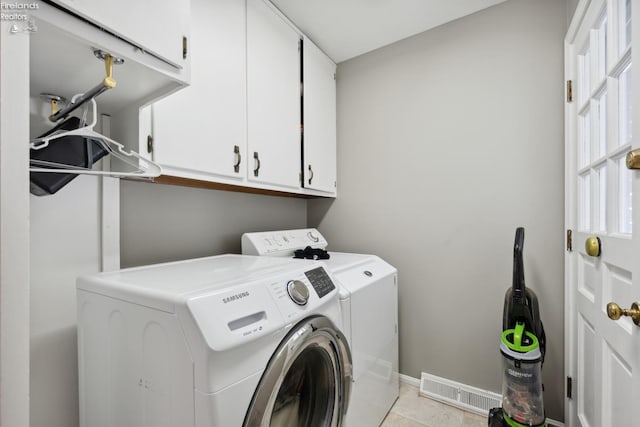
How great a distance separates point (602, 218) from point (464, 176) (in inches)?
33.0

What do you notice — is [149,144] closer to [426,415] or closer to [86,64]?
[86,64]

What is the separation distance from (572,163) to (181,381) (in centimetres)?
199

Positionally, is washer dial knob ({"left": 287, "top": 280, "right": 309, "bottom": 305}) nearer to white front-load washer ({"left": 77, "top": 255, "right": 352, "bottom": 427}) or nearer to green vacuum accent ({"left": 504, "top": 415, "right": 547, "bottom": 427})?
white front-load washer ({"left": 77, "top": 255, "right": 352, "bottom": 427})

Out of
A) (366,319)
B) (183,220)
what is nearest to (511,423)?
(366,319)

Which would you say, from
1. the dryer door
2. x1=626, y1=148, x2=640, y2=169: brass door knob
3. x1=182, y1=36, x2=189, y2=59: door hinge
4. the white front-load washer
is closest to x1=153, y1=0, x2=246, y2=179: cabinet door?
x1=182, y1=36, x2=189, y2=59: door hinge

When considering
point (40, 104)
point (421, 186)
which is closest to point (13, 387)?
point (40, 104)

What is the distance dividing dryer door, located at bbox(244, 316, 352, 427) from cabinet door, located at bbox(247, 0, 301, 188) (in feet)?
3.09

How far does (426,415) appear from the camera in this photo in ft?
5.89

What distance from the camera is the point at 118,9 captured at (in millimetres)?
751

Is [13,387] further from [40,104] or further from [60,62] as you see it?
[40,104]

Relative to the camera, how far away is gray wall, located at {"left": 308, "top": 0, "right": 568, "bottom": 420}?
1695mm

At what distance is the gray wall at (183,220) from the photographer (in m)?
1.41

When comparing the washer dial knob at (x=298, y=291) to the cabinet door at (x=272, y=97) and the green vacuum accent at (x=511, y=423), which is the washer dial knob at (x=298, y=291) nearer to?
the cabinet door at (x=272, y=97)

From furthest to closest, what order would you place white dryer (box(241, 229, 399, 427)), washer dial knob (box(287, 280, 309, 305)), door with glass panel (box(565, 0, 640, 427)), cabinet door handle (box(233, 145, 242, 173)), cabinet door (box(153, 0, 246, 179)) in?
cabinet door handle (box(233, 145, 242, 173)) < white dryer (box(241, 229, 399, 427)) < cabinet door (box(153, 0, 246, 179)) < washer dial knob (box(287, 280, 309, 305)) < door with glass panel (box(565, 0, 640, 427))
